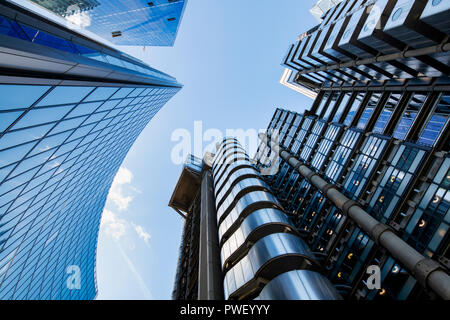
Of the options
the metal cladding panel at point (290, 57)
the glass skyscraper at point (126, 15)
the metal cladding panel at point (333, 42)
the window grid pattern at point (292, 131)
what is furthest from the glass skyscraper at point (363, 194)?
the glass skyscraper at point (126, 15)

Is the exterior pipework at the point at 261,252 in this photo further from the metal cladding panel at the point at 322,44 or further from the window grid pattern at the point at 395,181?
the metal cladding panel at the point at 322,44

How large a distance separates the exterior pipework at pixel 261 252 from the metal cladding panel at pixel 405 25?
18074 mm

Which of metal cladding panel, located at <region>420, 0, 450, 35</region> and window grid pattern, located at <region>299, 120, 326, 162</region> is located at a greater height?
metal cladding panel, located at <region>420, 0, 450, 35</region>

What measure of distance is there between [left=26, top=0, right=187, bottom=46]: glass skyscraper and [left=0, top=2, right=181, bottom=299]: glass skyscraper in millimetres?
Result: 26608

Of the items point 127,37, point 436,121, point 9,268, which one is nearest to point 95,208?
point 9,268

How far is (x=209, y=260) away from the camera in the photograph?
70.0 ft

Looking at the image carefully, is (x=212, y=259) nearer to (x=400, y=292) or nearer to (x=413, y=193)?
(x=400, y=292)

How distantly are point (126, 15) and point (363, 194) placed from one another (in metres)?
60.4

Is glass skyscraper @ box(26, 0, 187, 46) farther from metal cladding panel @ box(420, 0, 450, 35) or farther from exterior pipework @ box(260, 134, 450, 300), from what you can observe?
exterior pipework @ box(260, 134, 450, 300)

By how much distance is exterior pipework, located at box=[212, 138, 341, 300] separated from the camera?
46.3 ft

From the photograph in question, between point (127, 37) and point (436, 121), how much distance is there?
8170 cm

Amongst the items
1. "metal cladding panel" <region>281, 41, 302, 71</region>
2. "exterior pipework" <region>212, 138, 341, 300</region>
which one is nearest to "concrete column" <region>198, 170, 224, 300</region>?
"exterior pipework" <region>212, 138, 341, 300</region>

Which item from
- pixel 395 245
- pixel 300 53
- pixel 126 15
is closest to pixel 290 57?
pixel 300 53

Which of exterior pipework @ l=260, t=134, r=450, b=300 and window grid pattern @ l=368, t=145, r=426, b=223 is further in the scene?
window grid pattern @ l=368, t=145, r=426, b=223
